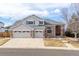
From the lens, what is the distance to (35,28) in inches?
176

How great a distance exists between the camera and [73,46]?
14.5 feet

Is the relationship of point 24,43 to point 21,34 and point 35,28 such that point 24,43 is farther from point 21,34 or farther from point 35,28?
point 35,28

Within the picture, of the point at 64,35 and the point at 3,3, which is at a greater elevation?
the point at 3,3

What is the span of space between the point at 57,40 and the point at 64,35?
12 centimetres

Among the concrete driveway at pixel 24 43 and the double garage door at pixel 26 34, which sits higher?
the double garage door at pixel 26 34

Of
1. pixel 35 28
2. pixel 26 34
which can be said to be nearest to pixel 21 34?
pixel 26 34

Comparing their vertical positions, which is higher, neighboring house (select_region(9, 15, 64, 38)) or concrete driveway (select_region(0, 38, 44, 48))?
neighboring house (select_region(9, 15, 64, 38))

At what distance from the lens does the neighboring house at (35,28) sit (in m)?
4.43

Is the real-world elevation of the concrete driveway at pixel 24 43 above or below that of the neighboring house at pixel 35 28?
below

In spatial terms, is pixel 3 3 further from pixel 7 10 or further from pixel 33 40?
pixel 33 40

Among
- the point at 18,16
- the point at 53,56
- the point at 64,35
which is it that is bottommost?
the point at 53,56

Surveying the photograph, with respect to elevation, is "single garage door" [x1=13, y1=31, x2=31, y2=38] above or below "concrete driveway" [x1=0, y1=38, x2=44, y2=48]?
above

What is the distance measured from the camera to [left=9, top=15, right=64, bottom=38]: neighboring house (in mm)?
4430

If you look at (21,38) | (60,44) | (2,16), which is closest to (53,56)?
(60,44)
